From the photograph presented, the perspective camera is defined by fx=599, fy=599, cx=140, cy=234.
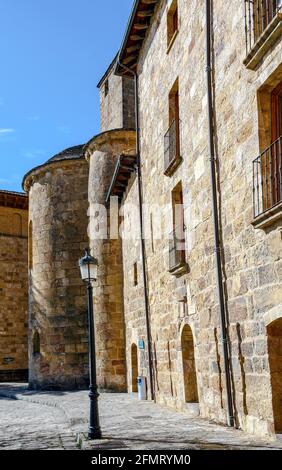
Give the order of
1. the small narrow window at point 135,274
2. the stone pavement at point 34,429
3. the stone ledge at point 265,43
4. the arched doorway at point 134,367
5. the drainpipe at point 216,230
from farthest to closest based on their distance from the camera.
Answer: the arched doorway at point 134,367
the small narrow window at point 135,274
the drainpipe at point 216,230
the stone pavement at point 34,429
the stone ledge at point 265,43

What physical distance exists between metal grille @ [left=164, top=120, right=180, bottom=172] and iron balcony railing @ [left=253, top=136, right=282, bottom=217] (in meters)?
3.80

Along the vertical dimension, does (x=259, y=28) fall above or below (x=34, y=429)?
above

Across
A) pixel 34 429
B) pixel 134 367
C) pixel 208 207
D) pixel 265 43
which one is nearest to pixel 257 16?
pixel 265 43

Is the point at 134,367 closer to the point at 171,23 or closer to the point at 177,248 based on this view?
the point at 177,248

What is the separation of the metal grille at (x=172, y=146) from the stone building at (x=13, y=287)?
17.1 meters

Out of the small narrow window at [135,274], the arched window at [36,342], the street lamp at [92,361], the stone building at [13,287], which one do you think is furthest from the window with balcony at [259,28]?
the stone building at [13,287]

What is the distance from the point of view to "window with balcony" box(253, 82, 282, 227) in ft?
24.3

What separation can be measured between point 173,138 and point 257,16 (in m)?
4.15

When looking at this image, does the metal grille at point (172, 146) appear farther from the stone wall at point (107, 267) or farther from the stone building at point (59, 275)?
the stone building at point (59, 275)

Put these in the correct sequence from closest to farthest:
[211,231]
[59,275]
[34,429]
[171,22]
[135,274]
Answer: [211,231] < [34,429] < [171,22] < [135,274] < [59,275]

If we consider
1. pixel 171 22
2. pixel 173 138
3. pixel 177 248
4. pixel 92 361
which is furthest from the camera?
pixel 171 22

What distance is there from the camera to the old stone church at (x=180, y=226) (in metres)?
7.76

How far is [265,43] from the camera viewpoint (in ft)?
24.3
